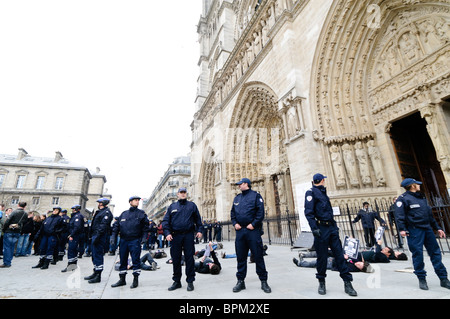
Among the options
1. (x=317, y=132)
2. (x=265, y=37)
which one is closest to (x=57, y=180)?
(x=265, y=37)

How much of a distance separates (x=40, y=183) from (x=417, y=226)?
38828 millimetres

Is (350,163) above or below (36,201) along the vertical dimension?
below

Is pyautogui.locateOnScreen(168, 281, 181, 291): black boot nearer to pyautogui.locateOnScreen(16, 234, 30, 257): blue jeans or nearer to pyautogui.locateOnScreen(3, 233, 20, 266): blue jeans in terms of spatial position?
pyautogui.locateOnScreen(3, 233, 20, 266): blue jeans

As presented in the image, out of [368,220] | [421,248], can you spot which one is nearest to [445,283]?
[421,248]

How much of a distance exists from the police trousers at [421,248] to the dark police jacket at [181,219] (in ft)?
9.30

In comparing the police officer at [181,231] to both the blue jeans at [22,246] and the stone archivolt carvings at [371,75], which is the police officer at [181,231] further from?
the blue jeans at [22,246]

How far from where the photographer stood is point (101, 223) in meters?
4.05

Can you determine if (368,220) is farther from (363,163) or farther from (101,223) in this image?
(101,223)

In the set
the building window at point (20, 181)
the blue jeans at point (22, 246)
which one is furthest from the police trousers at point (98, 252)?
the building window at point (20, 181)

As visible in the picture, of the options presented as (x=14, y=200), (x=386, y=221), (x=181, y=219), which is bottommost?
(x=386, y=221)

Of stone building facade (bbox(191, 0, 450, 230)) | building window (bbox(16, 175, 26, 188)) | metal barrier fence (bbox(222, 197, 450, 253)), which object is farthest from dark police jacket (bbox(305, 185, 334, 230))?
building window (bbox(16, 175, 26, 188))

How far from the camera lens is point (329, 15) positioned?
8.28 m

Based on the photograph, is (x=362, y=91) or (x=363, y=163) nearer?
(x=363, y=163)

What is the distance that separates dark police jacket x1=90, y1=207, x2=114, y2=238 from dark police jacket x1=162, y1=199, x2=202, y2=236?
141cm
